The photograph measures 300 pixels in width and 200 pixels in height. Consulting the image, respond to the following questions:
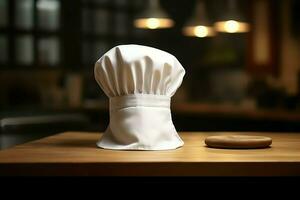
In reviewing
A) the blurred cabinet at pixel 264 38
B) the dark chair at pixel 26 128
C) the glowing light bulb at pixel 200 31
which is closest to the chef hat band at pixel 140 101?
the dark chair at pixel 26 128

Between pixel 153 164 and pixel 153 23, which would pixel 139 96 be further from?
pixel 153 23

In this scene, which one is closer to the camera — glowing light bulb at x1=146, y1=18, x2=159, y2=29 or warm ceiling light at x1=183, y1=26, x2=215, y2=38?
glowing light bulb at x1=146, y1=18, x2=159, y2=29

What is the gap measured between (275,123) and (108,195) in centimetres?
294

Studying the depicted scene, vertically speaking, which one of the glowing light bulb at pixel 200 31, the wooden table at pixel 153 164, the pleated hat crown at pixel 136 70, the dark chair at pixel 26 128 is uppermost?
the glowing light bulb at pixel 200 31

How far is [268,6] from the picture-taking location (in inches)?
196

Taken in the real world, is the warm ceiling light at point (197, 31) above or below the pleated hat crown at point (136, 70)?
above

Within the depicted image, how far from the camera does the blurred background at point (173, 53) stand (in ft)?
13.2

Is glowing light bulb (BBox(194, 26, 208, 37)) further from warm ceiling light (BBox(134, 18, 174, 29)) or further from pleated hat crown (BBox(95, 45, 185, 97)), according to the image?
pleated hat crown (BBox(95, 45, 185, 97))

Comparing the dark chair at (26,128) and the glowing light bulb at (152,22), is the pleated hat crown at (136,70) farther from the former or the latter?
the glowing light bulb at (152,22)

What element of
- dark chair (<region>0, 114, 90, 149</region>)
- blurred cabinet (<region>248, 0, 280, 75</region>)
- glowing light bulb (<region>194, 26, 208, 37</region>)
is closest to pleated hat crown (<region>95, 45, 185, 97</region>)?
dark chair (<region>0, 114, 90, 149</region>)

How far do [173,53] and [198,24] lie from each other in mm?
317

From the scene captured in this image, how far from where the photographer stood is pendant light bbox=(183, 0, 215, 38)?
4.41m

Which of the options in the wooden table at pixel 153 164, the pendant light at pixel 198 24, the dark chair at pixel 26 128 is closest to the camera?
the wooden table at pixel 153 164

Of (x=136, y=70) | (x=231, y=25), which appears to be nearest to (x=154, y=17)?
(x=231, y=25)
